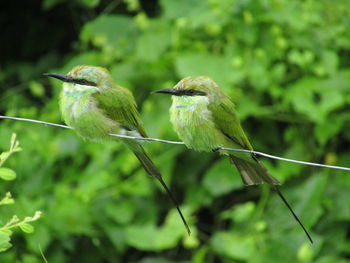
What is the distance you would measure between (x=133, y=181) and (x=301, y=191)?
931mm

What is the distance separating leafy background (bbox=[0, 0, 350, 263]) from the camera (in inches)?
144

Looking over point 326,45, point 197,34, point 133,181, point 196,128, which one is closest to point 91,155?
point 133,181

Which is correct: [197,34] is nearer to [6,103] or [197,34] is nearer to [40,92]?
[40,92]

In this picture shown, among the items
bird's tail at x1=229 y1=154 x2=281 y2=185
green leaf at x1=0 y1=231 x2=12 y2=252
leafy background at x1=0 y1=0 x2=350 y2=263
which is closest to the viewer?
green leaf at x1=0 y1=231 x2=12 y2=252

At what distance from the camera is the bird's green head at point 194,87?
2.26m

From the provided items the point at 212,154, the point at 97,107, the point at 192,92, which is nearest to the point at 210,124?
the point at 192,92

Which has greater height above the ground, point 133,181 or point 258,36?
point 258,36

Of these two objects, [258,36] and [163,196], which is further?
[163,196]

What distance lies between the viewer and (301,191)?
3.67 meters

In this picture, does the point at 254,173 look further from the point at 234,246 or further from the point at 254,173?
the point at 234,246

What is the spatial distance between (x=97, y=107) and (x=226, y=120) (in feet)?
1.44

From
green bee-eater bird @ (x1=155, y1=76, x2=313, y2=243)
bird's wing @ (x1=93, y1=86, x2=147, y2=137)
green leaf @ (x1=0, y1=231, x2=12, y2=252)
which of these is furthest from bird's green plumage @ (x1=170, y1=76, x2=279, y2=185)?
green leaf @ (x1=0, y1=231, x2=12, y2=252)

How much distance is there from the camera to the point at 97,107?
2.30 m

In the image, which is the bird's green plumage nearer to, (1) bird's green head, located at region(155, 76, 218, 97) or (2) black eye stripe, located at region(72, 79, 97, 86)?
(1) bird's green head, located at region(155, 76, 218, 97)
